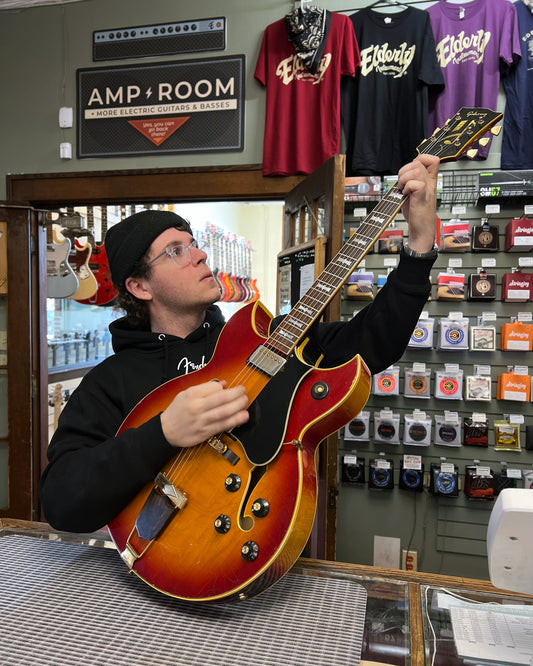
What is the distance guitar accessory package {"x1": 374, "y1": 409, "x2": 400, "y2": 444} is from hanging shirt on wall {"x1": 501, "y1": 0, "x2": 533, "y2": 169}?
169 cm

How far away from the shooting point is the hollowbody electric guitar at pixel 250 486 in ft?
2.82

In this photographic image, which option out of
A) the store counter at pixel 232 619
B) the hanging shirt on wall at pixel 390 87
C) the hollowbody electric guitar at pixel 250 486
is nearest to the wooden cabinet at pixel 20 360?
the hanging shirt on wall at pixel 390 87

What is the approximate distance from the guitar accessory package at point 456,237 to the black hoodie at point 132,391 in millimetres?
2079

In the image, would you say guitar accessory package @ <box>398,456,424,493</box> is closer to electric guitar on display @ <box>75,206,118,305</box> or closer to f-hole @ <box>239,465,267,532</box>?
f-hole @ <box>239,465,267,532</box>

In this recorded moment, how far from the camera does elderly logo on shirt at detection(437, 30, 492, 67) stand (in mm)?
2883

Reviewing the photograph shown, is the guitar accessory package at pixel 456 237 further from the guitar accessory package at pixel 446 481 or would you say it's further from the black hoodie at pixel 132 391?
the black hoodie at pixel 132 391

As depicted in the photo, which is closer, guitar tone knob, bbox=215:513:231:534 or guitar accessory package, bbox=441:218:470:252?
guitar tone knob, bbox=215:513:231:534

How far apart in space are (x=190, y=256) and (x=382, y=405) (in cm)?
229

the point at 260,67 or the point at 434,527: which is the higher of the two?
the point at 260,67

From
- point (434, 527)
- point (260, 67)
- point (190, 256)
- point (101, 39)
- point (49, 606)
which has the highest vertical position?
point (101, 39)

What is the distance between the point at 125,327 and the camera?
4.90 feet

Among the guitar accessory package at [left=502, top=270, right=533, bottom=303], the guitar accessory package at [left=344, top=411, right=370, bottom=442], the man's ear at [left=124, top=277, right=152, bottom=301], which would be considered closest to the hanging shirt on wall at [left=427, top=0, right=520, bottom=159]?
the guitar accessory package at [left=502, top=270, right=533, bottom=303]

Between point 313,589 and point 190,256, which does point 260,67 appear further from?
point 313,589

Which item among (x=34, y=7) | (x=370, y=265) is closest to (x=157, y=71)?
(x=34, y=7)
